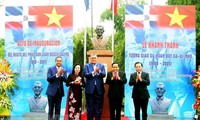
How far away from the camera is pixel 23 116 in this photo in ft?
26.9

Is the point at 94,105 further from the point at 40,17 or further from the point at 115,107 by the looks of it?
the point at 40,17

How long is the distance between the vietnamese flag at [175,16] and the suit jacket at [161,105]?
63.0 inches

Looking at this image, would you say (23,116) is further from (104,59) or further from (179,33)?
(179,33)

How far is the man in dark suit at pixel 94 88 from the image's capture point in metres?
6.06

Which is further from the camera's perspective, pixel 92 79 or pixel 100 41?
pixel 100 41

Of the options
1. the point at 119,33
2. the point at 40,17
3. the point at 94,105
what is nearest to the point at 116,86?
the point at 94,105

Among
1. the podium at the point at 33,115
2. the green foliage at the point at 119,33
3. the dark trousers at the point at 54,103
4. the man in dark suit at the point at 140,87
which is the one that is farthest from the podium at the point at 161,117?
the green foliage at the point at 119,33

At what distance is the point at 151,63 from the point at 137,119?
2.32m

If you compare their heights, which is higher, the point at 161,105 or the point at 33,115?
the point at 161,105

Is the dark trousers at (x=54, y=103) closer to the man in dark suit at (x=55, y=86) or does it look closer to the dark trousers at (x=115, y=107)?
the man in dark suit at (x=55, y=86)

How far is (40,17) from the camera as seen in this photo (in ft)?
27.5

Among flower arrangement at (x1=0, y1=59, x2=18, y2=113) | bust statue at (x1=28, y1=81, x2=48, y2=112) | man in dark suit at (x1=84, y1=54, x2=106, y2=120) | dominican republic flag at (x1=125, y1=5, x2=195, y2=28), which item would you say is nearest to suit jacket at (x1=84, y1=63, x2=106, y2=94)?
man in dark suit at (x1=84, y1=54, x2=106, y2=120)

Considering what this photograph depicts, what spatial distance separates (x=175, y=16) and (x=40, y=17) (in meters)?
2.91

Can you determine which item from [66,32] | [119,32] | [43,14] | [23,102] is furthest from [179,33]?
[119,32]
